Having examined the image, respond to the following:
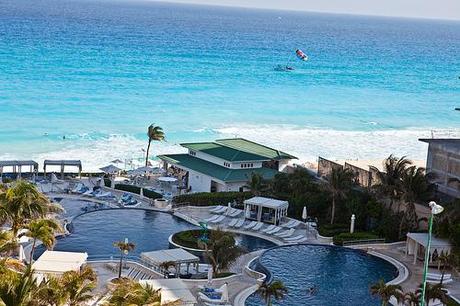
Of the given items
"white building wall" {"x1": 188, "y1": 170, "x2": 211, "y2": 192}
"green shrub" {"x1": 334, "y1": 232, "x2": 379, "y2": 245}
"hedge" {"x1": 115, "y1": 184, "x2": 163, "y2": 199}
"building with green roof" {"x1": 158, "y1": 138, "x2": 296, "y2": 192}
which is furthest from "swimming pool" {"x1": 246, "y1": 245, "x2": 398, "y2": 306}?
"white building wall" {"x1": 188, "y1": 170, "x2": 211, "y2": 192}

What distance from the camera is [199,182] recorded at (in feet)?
180

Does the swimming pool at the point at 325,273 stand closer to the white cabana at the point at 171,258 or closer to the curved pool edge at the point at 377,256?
the curved pool edge at the point at 377,256

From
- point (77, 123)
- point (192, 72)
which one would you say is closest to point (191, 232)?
point (77, 123)

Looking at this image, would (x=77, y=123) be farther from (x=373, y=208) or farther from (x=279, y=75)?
(x=279, y=75)

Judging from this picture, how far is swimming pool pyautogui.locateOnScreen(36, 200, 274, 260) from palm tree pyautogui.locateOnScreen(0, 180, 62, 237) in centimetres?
547

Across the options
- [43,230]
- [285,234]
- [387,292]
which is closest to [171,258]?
[43,230]

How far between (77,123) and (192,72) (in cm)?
5455

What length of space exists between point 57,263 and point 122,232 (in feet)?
31.8

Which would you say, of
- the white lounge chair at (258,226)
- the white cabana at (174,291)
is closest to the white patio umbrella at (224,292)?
the white cabana at (174,291)

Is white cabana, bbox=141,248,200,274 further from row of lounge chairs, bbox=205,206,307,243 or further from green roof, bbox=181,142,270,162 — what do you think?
green roof, bbox=181,142,270,162

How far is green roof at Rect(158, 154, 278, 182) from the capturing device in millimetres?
53469

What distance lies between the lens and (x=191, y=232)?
4309cm

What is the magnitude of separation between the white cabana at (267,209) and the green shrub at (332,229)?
2.58 metres

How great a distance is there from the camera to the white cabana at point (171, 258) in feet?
119
